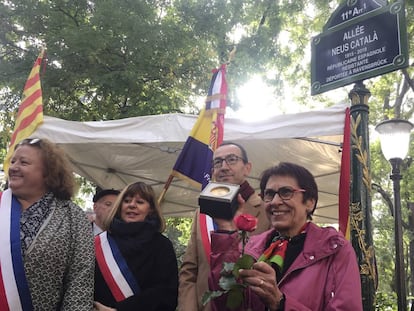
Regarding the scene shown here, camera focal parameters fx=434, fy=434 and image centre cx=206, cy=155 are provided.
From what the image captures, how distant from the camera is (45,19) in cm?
923

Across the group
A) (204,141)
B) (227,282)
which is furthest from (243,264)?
(204,141)

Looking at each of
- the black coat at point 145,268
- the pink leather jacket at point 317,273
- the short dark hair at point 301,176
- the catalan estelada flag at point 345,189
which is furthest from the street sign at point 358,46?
the black coat at point 145,268

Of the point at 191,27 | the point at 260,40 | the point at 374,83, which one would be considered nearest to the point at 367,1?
the point at 191,27

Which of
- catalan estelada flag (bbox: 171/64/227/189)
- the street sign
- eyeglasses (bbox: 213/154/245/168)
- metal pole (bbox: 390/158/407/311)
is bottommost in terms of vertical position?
metal pole (bbox: 390/158/407/311)

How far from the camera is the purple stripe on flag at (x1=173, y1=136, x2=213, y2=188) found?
4504 millimetres

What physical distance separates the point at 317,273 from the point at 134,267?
116 cm

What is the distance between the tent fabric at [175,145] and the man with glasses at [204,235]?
1109mm

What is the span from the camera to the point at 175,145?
18.9ft

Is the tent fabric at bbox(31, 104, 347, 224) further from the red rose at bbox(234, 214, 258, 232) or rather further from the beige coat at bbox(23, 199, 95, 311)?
the red rose at bbox(234, 214, 258, 232)

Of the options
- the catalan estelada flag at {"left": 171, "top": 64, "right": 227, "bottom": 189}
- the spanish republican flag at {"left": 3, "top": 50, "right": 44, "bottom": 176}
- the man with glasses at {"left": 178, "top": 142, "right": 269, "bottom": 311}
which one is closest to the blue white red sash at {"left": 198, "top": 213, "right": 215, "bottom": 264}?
the man with glasses at {"left": 178, "top": 142, "right": 269, "bottom": 311}

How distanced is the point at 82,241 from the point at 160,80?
7.36 metres

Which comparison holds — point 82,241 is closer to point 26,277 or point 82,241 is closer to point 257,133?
point 26,277

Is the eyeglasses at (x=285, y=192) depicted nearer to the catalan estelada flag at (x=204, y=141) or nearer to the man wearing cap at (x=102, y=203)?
the catalan estelada flag at (x=204, y=141)

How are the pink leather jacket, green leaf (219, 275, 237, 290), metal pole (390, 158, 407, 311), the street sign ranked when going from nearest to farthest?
green leaf (219, 275, 237, 290) → the pink leather jacket → the street sign → metal pole (390, 158, 407, 311)
